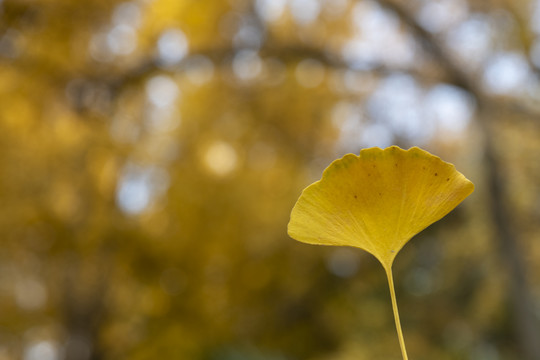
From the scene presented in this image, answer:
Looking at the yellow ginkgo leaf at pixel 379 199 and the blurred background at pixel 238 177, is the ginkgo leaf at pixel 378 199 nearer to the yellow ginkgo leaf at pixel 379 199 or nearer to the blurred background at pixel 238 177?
the yellow ginkgo leaf at pixel 379 199

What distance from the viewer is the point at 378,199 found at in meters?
0.14

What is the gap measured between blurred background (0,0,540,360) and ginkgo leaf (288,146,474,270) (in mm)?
1868

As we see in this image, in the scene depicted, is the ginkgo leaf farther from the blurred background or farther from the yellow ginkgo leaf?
the blurred background

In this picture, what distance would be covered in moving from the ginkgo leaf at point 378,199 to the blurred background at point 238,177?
73.5 inches

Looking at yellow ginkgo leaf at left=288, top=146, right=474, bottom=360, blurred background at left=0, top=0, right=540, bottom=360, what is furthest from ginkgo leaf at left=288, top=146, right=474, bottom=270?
blurred background at left=0, top=0, right=540, bottom=360

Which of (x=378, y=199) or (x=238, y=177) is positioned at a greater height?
(x=378, y=199)

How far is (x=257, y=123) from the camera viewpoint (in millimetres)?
3168

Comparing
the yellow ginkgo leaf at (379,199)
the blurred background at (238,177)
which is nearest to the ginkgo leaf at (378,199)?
the yellow ginkgo leaf at (379,199)

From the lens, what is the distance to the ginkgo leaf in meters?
0.13

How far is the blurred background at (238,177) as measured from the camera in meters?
2.09

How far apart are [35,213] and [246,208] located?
1.12 meters

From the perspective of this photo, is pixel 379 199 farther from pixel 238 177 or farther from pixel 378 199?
pixel 238 177

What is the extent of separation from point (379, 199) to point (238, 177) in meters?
2.62

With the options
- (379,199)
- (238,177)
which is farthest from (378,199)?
(238,177)
